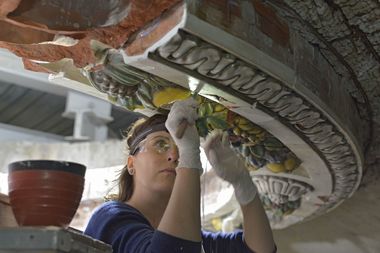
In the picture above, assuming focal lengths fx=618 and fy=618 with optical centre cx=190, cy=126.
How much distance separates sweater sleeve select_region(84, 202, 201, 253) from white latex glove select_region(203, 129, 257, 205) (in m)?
0.35

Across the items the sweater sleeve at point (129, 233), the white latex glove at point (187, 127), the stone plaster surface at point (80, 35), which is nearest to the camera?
the stone plaster surface at point (80, 35)

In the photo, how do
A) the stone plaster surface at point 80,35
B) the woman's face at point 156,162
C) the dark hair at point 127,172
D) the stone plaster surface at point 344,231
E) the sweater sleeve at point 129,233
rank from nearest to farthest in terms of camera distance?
the stone plaster surface at point 80,35 → the sweater sleeve at point 129,233 → the woman's face at point 156,162 → the dark hair at point 127,172 → the stone plaster surface at point 344,231

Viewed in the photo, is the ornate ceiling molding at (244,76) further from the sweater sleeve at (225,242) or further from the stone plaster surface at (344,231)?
the stone plaster surface at (344,231)

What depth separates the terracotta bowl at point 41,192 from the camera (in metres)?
1.38

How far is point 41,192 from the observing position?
138 cm

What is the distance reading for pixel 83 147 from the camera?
17.1 ft

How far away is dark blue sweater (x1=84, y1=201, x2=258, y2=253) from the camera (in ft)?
5.43

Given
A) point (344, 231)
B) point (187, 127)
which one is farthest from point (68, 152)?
point (187, 127)

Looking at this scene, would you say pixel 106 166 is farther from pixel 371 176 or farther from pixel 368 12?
pixel 368 12

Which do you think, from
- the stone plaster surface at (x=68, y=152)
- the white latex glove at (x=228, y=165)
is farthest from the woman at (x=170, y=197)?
the stone plaster surface at (x=68, y=152)

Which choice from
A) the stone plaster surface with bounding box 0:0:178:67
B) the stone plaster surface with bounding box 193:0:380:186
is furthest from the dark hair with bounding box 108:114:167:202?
the stone plaster surface with bounding box 193:0:380:186

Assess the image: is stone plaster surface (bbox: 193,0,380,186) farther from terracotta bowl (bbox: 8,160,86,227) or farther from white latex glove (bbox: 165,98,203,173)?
terracotta bowl (bbox: 8,160,86,227)

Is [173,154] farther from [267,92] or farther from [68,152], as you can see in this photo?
[68,152]

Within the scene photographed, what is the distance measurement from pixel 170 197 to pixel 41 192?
1.79ft
